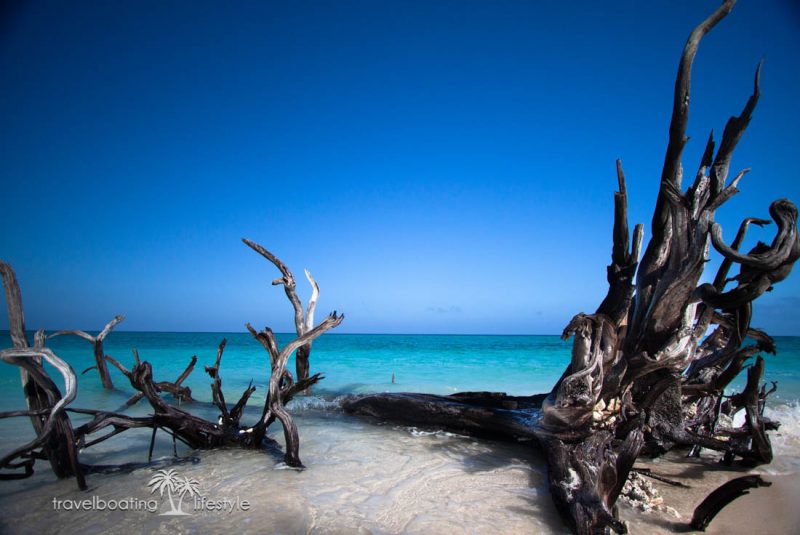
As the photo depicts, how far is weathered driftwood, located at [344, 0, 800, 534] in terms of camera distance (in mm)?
3443

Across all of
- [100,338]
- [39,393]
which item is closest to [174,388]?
[100,338]

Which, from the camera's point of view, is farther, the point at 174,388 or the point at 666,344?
the point at 174,388

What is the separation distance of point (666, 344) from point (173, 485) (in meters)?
5.20

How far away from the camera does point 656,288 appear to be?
4.34 metres

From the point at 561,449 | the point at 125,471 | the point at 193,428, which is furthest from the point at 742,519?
the point at 125,471

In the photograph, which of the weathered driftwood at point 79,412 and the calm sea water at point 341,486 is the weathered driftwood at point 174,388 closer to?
the calm sea water at point 341,486

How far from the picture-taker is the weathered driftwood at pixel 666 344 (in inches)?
136

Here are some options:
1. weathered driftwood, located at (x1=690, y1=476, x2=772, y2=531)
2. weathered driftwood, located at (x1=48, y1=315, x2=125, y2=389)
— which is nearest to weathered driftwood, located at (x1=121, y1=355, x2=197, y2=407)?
weathered driftwood, located at (x1=48, y1=315, x2=125, y2=389)

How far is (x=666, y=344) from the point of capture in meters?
4.11

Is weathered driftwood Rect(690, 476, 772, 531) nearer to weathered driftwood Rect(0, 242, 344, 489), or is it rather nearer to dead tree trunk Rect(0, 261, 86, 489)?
weathered driftwood Rect(0, 242, 344, 489)

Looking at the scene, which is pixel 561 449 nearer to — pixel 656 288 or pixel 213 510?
pixel 656 288

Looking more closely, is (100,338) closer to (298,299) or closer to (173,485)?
(298,299)

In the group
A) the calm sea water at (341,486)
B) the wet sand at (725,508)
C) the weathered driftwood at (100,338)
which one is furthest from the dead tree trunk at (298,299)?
the wet sand at (725,508)

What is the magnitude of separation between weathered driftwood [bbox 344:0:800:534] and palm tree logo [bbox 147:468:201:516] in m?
3.34
